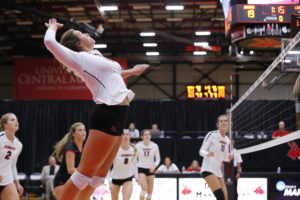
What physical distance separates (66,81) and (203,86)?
7007mm

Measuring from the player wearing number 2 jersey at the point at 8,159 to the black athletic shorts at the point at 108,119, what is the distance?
3759mm

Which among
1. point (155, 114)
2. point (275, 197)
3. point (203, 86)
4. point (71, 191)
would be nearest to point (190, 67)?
point (203, 86)

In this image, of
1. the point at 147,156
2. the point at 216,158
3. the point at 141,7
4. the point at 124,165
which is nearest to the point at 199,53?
the point at 141,7

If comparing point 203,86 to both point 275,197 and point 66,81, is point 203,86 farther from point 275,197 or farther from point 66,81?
point 275,197

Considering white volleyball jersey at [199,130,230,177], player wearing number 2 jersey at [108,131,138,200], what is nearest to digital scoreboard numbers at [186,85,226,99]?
player wearing number 2 jersey at [108,131,138,200]

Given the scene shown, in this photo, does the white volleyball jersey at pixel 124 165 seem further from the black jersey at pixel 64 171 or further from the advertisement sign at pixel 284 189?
the black jersey at pixel 64 171

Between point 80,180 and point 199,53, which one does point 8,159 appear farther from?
point 199,53

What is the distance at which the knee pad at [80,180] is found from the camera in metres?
3.63

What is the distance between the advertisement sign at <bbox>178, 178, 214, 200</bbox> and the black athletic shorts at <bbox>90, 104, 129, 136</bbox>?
10050 millimetres

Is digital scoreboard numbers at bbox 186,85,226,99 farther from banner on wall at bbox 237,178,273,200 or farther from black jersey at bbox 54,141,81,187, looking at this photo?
black jersey at bbox 54,141,81,187

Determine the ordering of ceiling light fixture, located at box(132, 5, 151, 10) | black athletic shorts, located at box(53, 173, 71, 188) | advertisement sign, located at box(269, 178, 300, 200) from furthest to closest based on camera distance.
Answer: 1. ceiling light fixture, located at box(132, 5, 151, 10)
2. advertisement sign, located at box(269, 178, 300, 200)
3. black athletic shorts, located at box(53, 173, 71, 188)

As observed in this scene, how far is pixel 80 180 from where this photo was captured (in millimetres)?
3631

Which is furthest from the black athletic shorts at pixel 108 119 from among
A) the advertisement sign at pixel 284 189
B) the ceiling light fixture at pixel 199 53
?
the ceiling light fixture at pixel 199 53

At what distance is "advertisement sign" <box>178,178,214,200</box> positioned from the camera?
13.4 metres
